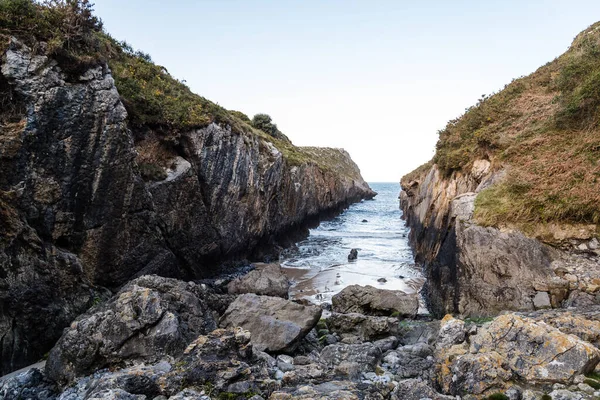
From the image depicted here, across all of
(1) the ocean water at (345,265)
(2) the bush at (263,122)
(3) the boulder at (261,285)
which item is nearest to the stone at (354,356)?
(3) the boulder at (261,285)

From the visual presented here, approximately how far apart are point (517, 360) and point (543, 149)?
379 inches

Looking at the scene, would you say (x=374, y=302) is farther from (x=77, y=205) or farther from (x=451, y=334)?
(x=77, y=205)

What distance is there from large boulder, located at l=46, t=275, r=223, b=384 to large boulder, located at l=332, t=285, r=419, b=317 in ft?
20.7

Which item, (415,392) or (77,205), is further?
(77,205)

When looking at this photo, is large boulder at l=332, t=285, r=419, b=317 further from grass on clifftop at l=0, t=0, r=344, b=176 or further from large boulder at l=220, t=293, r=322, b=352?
grass on clifftop at l=0, t=0, r=344, b=176

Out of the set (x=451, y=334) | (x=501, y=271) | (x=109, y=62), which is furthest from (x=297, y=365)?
(x=109, y=62)

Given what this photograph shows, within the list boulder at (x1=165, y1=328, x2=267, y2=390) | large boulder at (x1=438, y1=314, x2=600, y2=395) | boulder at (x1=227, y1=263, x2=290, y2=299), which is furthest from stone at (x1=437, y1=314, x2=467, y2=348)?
boulder at (x1=227, y1=263, x2=290, y2=299)

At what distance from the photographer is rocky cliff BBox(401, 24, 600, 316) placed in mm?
9562

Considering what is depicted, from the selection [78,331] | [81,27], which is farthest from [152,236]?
[81,27]

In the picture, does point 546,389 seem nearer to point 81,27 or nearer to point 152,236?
point 152,236

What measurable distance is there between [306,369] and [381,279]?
1291 centimetres

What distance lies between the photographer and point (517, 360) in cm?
564

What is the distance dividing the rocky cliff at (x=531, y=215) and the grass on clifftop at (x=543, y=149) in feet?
0.10

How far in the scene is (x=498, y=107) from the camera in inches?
679
